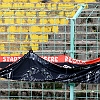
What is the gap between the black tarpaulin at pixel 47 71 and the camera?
8.41 metres

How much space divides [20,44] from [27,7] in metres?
1.90

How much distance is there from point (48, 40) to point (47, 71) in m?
2.77

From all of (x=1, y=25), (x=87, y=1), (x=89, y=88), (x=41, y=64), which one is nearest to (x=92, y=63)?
(x=41, y=64)

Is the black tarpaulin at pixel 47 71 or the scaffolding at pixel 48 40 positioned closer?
the black tarpaulin at pixel 47 71

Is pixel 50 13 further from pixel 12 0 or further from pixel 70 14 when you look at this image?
pixel 12 0

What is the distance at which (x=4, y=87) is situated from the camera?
10.5 m

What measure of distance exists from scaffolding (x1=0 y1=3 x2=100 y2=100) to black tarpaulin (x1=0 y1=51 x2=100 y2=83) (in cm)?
61

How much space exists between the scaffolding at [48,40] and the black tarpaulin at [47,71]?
61 cm

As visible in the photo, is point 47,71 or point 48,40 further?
point 48,40

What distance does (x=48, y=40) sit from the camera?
36.7ft

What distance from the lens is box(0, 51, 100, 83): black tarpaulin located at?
8.41 m

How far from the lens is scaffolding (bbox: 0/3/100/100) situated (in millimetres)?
9922

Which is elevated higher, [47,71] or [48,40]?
[48,40]

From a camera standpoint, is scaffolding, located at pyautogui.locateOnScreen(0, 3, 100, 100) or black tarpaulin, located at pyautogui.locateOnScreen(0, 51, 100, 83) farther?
scaffolding, located at pyautogui.locateOnScreen(0, 3, 100, 100)
